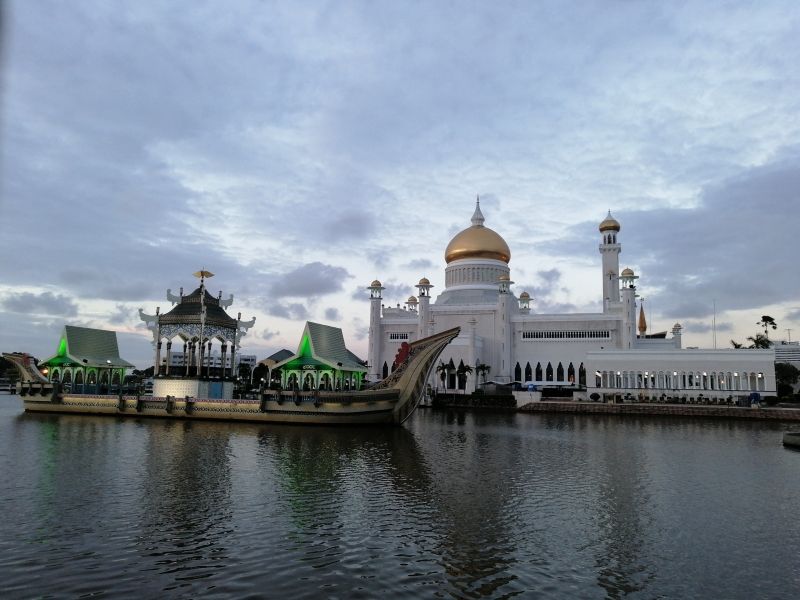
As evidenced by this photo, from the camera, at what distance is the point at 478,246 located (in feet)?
267

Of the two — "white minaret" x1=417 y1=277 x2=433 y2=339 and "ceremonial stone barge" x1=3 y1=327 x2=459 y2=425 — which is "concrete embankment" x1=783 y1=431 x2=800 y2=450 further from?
"white minaret" x1=417 y1=277 x2=433 y2=339

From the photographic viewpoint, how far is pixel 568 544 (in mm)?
12891

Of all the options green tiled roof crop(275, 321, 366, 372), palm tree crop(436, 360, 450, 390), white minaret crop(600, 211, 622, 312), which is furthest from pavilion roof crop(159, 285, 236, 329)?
white minaret crop(600, 211, 622, 312)

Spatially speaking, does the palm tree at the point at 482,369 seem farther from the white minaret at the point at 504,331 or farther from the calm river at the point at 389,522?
the calm river at the point at 389,522

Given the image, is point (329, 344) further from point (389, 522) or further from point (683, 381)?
point (683, 381)

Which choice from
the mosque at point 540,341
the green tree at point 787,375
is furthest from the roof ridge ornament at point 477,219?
the green tree at point 787,375

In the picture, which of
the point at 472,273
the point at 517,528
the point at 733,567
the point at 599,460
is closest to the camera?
the point at 733,567

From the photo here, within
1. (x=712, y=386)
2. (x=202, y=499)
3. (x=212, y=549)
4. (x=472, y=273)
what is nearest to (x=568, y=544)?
(x=212, y=549)

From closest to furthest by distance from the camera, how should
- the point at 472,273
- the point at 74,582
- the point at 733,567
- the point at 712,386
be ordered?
the point at 74,582, the point at 733,567, the point at 712,386, the point at 472,273

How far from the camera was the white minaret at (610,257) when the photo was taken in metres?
78.0

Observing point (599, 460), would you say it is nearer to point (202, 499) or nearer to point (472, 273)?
point (202, 499)

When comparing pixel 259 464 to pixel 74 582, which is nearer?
pixel 74 582

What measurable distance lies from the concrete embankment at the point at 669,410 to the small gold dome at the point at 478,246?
2679cm

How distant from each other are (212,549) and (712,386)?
62282 mm
